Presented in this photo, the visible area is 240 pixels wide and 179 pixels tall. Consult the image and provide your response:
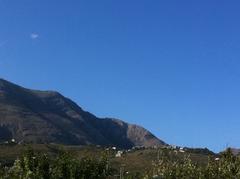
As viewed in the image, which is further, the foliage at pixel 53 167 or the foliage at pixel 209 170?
the foliage at pixel 209 170

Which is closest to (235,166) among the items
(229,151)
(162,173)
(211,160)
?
(229,151)

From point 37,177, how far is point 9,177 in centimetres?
388

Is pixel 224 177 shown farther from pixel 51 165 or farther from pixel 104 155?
pixel 51 165

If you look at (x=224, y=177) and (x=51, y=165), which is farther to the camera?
(x=224, y=177)

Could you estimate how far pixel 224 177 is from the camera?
80.7m

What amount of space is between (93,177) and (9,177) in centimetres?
1277

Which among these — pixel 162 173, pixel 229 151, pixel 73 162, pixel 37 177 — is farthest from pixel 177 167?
pixel 37 177

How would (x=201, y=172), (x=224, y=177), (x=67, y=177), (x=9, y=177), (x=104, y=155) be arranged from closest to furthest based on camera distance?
(x=9, y=177) < (x=67, y=177) < (x=104, y=155) < (x=224, y=177) < (x=201, y=172)

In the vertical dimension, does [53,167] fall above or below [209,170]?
below

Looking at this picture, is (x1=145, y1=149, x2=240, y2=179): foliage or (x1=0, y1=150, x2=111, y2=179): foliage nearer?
(x1=0, y1=150, x2=111, y2=179): foliage

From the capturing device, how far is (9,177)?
58.1 m

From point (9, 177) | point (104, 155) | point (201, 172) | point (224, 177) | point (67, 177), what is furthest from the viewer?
point (201, 172)

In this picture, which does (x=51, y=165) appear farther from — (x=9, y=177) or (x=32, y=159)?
(x=9, y=177)

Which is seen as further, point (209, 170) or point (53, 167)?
point (209, 170)
